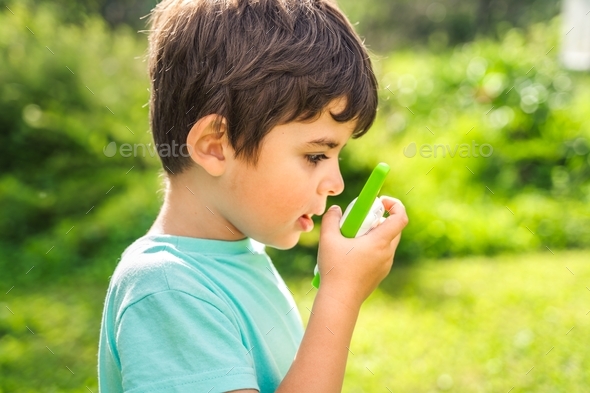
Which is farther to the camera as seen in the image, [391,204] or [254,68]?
[391,204]

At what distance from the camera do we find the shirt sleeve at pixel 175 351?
1.05 m

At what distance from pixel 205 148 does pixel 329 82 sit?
285mm

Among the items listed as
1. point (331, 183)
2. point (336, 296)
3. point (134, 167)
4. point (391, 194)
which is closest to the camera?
point (336, 296)

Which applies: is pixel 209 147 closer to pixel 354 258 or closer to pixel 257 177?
pixel 257 177

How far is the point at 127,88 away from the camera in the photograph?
4852 millimetres

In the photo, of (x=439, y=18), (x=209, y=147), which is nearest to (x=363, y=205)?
(x=209, y=147)

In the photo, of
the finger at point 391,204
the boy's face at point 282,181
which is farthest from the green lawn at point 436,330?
the boy's face at point 282,181

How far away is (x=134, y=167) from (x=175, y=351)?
382 cm

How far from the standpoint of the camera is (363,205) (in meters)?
1.34

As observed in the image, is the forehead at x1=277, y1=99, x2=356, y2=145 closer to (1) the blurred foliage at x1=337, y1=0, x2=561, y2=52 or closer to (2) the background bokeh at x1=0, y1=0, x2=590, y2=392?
(2) the background bokeh at x1=0, y1=0, x2=590, y2=392

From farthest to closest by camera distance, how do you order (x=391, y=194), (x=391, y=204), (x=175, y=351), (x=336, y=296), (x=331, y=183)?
(x=391, y=194), (x=391, y=204), (x=331, y=183), (x=336, y=296), (x=175, y=351)

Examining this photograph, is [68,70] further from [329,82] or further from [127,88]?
[329,82]

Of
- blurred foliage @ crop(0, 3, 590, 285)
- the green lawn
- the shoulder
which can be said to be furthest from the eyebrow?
blurred foliage @ crop(0, 3, 590, 285)

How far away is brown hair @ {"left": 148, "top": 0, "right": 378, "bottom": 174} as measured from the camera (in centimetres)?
125
